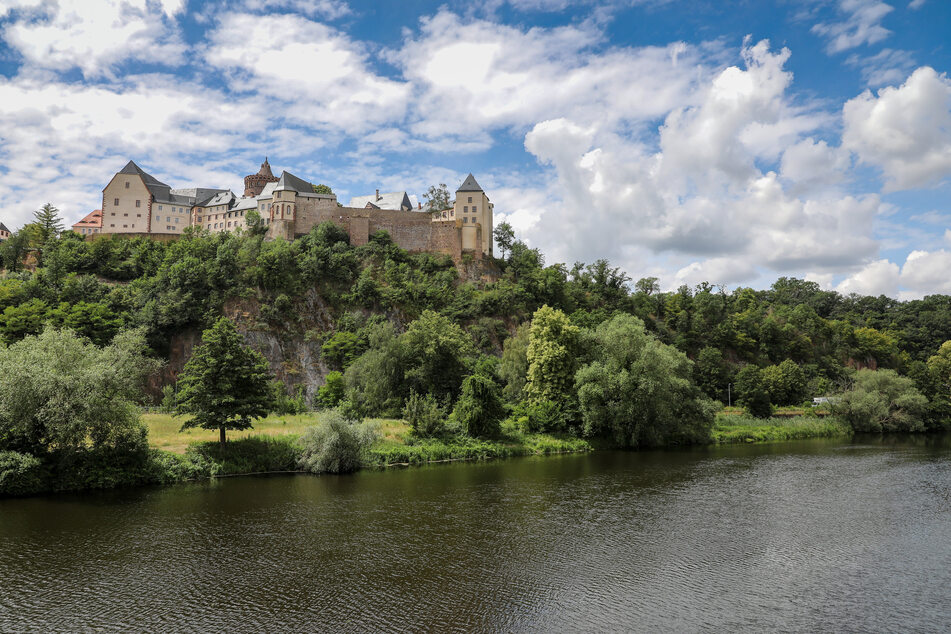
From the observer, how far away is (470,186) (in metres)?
74.7

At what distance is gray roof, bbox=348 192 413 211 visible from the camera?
8094 centimetres

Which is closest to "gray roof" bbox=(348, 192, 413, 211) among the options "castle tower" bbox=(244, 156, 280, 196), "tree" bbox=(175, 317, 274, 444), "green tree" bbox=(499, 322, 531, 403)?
"castle tower" bbox=(244, 156, 280, 196)

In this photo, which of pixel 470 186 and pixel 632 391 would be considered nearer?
pixel 632 391

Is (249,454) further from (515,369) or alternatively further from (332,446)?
(515,369)

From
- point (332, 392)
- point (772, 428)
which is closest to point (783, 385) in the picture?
point (772, 428)

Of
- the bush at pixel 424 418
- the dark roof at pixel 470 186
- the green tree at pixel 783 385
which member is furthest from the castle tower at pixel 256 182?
the green tree at pixel 783 385

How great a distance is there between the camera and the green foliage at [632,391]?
3953 cm

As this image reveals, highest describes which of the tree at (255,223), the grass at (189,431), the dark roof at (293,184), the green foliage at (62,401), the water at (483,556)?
the dark roof at (293,184)

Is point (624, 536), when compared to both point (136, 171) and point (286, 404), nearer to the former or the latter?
point (286, 404)

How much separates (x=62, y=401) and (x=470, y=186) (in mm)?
56569

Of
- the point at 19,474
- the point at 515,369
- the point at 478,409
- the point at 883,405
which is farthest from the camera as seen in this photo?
the point at 883,405

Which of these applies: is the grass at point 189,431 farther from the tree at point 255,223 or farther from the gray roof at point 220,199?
the gray roof at point 220,199

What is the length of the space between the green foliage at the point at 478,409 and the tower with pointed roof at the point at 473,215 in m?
35.4

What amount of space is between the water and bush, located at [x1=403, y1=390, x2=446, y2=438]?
8351mm
